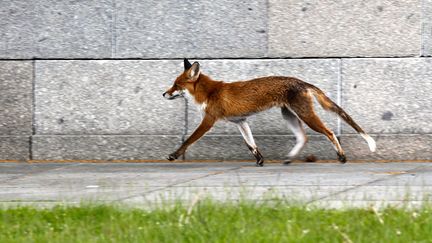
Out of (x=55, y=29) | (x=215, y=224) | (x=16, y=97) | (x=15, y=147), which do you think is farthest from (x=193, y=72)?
(x=215, y=224)

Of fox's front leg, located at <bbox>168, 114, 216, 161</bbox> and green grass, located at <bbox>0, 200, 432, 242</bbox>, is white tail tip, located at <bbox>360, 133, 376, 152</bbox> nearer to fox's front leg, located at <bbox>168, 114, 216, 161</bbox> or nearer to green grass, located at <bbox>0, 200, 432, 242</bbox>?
fox's front leg, located at <bbox>168, 114, 216, 161</bbox>

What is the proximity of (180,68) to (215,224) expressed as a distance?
5.31 m

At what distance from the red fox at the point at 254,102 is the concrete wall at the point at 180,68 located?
19.1 inches

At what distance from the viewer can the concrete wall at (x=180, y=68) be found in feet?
35.5

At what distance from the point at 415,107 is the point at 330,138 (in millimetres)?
1164

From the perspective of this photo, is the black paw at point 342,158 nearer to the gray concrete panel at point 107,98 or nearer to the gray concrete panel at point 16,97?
the gray concrete panel at point 107,98

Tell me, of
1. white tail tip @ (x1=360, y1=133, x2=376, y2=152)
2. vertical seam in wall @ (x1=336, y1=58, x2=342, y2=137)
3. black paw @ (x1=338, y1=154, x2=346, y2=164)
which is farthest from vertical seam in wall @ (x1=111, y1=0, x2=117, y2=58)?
white tail tip @ (x1=360, y1=133, x2=376, y2=152)

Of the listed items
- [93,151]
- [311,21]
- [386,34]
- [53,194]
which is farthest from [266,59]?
[53,194]

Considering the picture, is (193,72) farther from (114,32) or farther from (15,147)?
(15,147)

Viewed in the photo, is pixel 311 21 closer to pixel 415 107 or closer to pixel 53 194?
pixel 415 107

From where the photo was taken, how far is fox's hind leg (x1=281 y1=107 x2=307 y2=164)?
34.2ft

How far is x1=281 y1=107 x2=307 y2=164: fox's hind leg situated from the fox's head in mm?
1008

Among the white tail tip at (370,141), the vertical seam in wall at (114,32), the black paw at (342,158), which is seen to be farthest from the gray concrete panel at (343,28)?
the vertical seam in wall at (114,32)

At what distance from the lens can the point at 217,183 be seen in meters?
8.67
